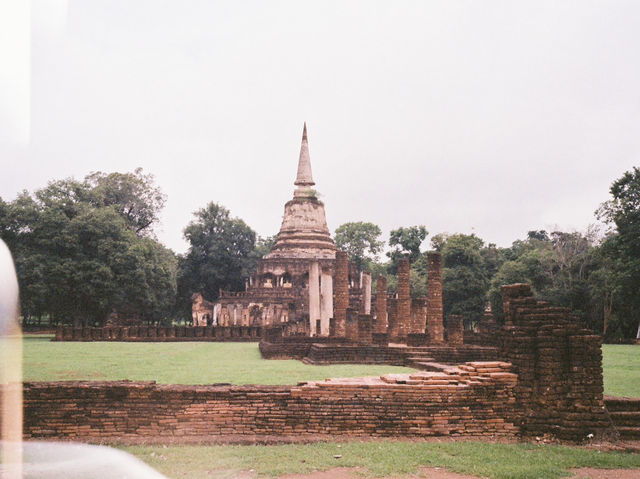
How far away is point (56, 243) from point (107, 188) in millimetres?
13353

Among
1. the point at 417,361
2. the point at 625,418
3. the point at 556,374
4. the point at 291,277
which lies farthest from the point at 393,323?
the point at 291,277

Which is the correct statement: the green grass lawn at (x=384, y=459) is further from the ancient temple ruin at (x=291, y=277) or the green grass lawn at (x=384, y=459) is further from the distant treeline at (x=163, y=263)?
the ancient temple ruin at (x=291, y=277)

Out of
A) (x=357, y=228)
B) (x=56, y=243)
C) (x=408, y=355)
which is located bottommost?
(x=408, y=355)

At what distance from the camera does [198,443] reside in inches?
263

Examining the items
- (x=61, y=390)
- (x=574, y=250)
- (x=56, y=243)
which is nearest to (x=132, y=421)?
(x=61, y=390)

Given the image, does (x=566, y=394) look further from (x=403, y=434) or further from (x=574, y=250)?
(x=574, y=250)

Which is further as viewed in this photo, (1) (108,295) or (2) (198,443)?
(1) (108,295)

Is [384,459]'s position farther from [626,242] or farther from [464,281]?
[464,281]

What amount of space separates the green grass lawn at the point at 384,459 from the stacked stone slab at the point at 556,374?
1.70 ft

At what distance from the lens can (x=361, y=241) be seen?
222 feet

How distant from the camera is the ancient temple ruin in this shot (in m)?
38.7

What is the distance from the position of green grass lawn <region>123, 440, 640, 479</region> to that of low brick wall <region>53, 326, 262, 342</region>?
22429 mm

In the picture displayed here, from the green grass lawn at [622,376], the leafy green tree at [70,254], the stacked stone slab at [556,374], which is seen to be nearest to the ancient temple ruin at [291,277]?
the leafy green tree at [70,254]

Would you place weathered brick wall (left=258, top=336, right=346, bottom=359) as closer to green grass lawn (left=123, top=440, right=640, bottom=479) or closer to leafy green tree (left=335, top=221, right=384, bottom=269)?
green grass lawn (left=123, top=440, right=640, bottom=479)
